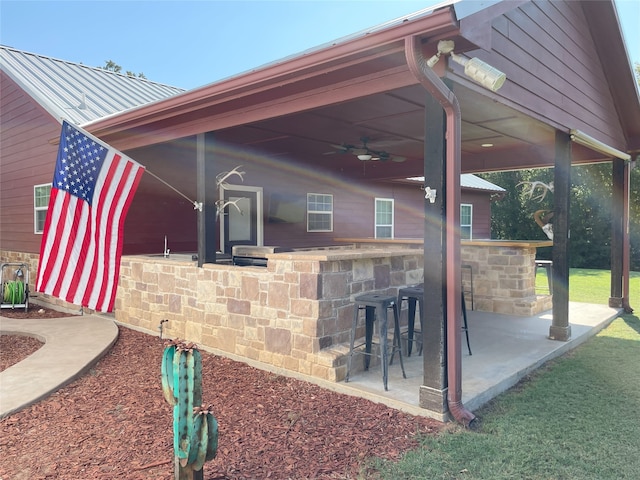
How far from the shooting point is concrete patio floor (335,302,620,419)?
3912mm

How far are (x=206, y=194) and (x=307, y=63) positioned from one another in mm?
2418

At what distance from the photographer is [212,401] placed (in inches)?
156

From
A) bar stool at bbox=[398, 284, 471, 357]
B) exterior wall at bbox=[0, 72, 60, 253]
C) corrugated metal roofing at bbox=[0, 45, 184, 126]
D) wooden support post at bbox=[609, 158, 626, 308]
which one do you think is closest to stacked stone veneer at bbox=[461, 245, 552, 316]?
wooden support post at bbox=[609, 158, 626, 308]

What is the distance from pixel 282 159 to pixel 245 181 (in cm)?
86

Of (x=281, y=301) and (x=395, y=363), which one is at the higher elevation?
(x=281, y=301)

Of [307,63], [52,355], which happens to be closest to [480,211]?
[307,63]

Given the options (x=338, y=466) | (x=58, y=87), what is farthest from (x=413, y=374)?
(x=58, y=87)

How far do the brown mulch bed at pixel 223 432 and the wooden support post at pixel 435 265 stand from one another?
0.25m

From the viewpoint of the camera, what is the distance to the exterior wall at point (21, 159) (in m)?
8.99

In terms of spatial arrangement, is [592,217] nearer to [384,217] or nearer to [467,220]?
[467,220]

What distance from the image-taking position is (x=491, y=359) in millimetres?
4887

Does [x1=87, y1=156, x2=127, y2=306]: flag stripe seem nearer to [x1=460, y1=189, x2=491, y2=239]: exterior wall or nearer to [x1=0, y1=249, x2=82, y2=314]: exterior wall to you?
[x1=0, y1=249, x2=82, y2=314]: exterior wall

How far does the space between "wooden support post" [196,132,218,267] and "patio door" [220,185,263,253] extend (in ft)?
10.3

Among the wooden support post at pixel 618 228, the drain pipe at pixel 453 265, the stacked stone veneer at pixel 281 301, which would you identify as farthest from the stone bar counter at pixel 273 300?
the wooden support post at pixel 618 228
